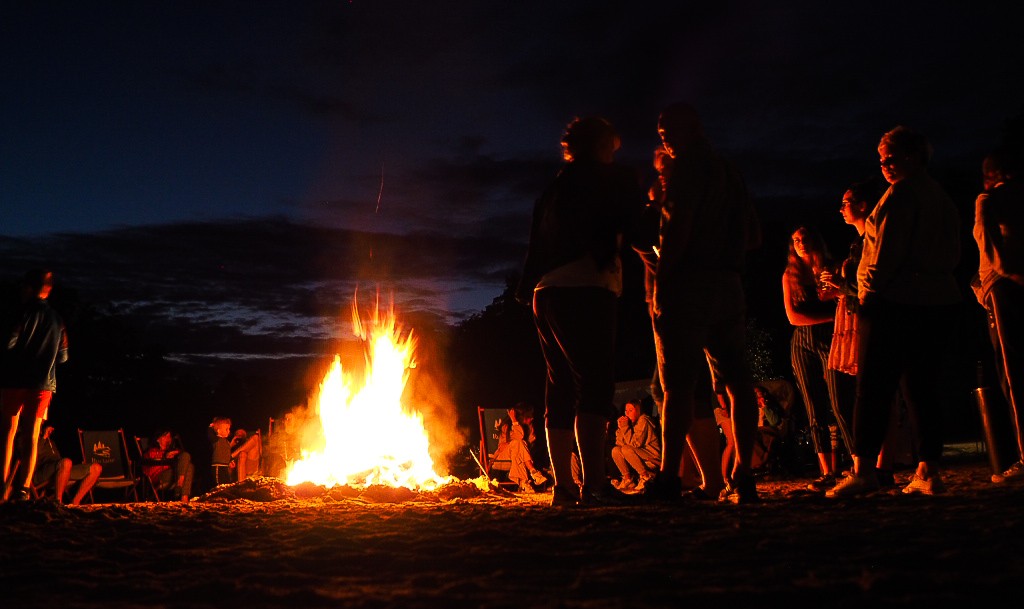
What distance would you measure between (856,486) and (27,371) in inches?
225

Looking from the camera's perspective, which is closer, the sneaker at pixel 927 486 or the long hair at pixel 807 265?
the sneaker at pixel 927 486

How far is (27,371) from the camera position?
6086mm

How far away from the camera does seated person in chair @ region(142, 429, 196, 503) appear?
1430 cm

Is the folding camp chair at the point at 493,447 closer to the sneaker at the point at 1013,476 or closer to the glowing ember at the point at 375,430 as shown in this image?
the glowing ember at the point at 375,430

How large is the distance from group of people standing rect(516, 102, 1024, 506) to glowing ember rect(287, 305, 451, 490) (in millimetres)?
4536

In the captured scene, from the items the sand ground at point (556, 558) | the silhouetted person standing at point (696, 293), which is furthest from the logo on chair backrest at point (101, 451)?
the silhouetted person standing at point (696, 293)

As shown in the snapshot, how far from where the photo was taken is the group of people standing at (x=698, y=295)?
15.3 feet

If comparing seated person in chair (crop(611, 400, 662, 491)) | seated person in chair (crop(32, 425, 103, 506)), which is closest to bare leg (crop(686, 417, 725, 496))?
seated person in chair (crop(611, 400, 662, 491))

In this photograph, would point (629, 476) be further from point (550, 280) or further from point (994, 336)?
point (550, 280)

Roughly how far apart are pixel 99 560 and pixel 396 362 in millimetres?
6521

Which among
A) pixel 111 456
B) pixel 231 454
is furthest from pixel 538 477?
pixel 111 456

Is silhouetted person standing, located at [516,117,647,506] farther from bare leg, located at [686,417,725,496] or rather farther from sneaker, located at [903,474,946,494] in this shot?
sneaker, located at [903,474,946,494]

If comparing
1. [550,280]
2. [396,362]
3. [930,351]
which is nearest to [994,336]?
[930,351]

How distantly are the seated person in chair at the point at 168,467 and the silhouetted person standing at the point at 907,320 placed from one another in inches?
487
